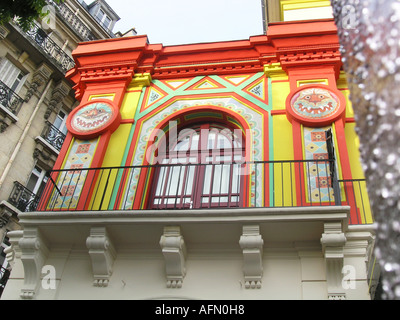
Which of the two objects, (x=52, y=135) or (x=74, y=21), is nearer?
(x=52, y=135)

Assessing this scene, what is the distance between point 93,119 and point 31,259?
337 cm

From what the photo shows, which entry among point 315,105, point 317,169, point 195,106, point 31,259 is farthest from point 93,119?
point 317,169

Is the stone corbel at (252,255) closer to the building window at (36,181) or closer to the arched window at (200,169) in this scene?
the arched window at (200,169)

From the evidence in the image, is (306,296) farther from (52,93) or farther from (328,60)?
(52,93)

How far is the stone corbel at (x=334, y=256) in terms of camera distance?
21.2 ft

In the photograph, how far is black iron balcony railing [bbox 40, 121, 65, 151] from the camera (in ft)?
50.5

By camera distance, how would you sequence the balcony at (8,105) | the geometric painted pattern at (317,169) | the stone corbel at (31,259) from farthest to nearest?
1. the balcony at (8,105)
2. the geometric painted pattern at (317,169)
3. the stone corbel at (31,259)

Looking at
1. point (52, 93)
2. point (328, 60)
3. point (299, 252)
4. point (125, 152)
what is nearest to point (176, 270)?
point (299, 252)

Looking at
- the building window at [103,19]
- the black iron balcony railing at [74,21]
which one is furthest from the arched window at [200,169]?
the building window at [103,19]

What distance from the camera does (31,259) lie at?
24.0 ft

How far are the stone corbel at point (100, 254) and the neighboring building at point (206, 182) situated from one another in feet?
0.06

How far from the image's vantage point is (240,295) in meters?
6.75

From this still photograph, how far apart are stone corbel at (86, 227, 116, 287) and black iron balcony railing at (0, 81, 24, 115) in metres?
8.74

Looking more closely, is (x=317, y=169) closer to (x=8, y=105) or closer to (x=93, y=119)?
(x=93, y=119)
